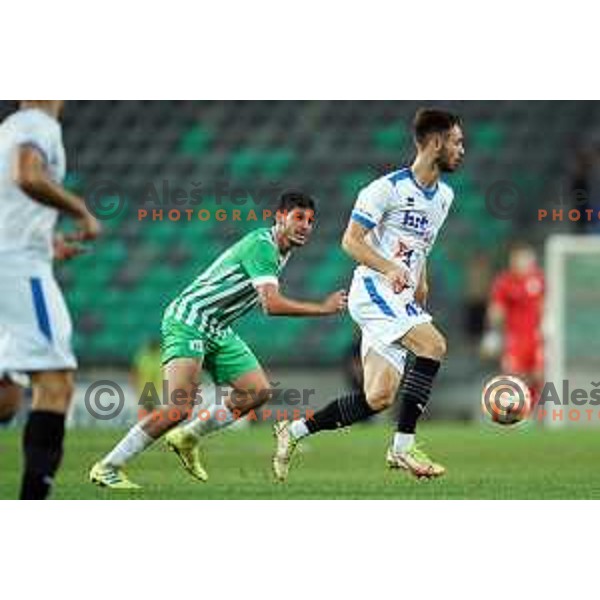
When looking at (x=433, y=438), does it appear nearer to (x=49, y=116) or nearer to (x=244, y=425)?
(x=244, y=425)

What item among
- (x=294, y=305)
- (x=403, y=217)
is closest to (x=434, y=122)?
(x=403, y=217)

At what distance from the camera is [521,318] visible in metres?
17.4

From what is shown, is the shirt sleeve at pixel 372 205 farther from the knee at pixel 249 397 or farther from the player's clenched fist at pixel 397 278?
the knee at pixel 249 397

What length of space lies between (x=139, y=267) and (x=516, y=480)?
7154 millimetres

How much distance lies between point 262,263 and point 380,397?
3.01 feet

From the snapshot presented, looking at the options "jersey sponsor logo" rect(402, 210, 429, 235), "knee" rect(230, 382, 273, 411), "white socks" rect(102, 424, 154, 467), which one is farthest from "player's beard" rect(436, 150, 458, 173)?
"white socks" rect(102, 424, 154, 467)

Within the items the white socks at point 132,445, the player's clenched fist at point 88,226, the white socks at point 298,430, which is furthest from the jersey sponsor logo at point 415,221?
the player's clenched fist at point 88,226

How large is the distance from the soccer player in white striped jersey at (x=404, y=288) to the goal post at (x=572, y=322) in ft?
26.7

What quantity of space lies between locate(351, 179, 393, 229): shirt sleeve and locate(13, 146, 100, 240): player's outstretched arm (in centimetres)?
226

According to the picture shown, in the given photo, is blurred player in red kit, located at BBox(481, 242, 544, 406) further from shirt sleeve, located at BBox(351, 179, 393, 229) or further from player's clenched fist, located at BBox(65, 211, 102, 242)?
player's clenched fist, located at BBox(65, 211, 102, 242)

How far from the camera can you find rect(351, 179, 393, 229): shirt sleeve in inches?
357

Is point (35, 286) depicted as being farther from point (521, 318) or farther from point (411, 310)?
point (521, 318)

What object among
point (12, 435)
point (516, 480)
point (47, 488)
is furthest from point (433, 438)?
point (47, 488)
